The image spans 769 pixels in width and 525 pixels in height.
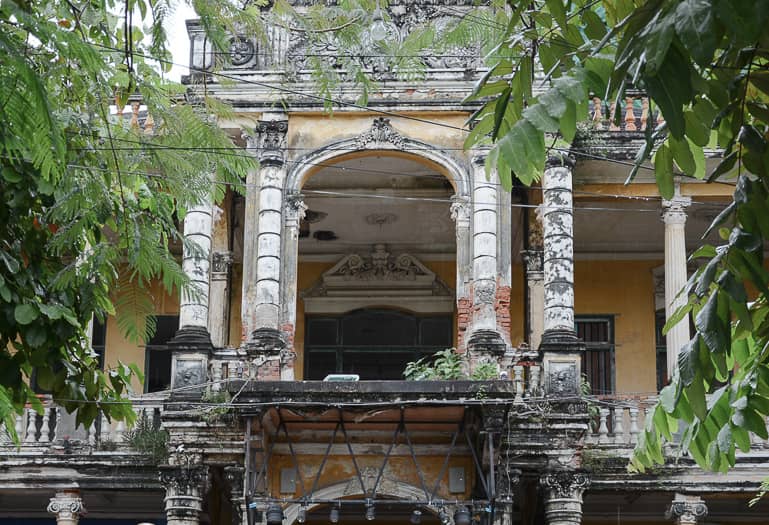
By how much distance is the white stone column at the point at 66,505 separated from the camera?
16984 mm

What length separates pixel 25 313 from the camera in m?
7.92

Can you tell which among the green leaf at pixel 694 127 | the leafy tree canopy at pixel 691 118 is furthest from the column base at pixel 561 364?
the green leaf at pixel 694 127

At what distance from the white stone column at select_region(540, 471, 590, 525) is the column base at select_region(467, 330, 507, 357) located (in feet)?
5.29

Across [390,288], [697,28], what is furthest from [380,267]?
[697,28]

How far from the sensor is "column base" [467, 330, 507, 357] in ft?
52.9

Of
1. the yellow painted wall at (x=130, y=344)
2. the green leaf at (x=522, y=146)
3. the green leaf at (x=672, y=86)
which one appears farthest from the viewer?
the yellow painted wall at (x=130, y=344)

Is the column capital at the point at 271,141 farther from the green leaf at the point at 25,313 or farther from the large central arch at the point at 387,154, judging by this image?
the green leaf at the point at 25,313

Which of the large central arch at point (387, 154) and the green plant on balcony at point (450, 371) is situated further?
the large central arch at point (387, 154)

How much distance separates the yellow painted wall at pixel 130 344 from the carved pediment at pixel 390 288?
2.14 m

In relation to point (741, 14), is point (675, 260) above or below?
above

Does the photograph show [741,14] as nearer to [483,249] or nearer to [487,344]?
[487,344]

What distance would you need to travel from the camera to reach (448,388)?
15117 millimetres

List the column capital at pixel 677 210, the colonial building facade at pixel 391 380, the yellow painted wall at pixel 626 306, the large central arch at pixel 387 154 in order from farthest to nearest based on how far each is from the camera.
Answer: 1. the yellow painted wall at pixel 626 306
2. the column capital at pixel 677 210
3. the large central arch at pixel 387 154
4. the colonial building facade at pixel 391 380

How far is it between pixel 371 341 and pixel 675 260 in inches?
210
